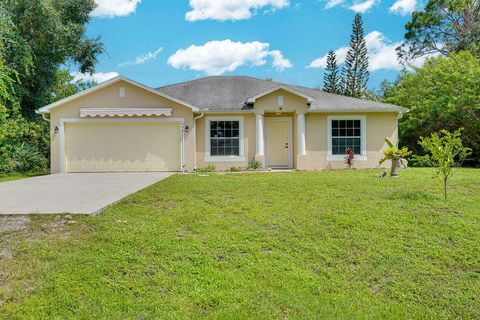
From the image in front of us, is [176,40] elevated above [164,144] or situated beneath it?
elevated above

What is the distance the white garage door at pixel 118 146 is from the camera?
17219mm

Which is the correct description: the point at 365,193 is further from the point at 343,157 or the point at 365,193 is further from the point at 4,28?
the point at 4,28

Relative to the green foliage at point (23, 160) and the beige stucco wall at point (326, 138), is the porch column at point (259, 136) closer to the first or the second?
the beige stucco wall at point (326, 138)

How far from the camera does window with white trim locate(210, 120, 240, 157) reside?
1802 cm

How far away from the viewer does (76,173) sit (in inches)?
661

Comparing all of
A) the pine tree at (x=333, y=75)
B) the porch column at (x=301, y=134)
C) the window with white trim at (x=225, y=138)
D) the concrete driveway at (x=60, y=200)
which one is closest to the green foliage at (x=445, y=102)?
the porch column at (x=301, y=134)

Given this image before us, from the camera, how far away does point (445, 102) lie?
779 inches

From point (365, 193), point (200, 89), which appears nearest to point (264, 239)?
point (365, 193)

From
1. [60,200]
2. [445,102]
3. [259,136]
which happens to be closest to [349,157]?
[259,136]

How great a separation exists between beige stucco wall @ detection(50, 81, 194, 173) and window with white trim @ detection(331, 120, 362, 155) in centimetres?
770

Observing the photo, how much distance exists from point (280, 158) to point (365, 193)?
34.2ft

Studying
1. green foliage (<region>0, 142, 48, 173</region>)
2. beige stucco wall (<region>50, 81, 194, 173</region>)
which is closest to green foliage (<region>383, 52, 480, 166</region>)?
beige stucco wall (<region>50, 81, 194, 173</region>)

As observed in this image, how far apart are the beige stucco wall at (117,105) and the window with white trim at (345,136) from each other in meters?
7.70

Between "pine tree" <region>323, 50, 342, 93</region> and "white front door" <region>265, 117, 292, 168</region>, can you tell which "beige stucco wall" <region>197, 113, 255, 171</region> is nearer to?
"white front door" <region>265, 117, 292, 168</region>
